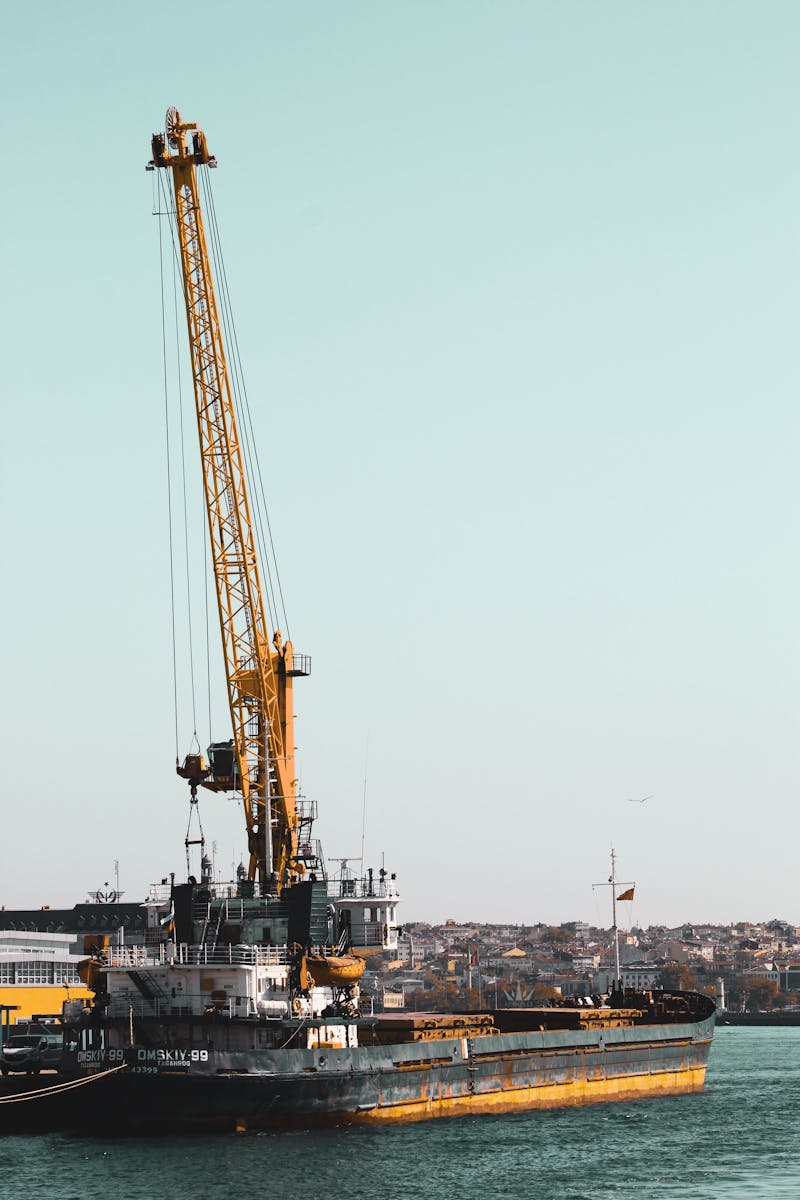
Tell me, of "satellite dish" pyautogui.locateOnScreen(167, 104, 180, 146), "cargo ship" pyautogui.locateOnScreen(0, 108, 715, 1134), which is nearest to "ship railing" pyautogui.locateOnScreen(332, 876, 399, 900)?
"cargo ship" pyautogui.locateOnScreen(0, 108, 715, 1134)

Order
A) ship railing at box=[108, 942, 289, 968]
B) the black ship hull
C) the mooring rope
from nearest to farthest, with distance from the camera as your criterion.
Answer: the black ship hull, the mooring rope, ship railing at box=[108, 942, 289, 968]

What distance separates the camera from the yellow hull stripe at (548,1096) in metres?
56.9

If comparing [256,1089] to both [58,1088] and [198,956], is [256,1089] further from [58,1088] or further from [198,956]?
[198,956]

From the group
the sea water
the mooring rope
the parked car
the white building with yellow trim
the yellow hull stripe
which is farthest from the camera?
the white building with yellow trim

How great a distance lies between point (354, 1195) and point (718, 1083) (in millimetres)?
45076

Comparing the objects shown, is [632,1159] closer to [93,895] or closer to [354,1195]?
[354,1195]

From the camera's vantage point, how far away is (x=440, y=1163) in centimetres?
4991

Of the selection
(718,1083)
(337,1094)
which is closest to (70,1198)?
(337,1094)

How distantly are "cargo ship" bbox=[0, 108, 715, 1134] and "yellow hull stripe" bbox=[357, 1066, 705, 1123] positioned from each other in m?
0.09

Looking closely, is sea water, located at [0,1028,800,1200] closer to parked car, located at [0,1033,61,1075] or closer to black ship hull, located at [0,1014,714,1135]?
black ship hull, located at [0,1014,714,1135]

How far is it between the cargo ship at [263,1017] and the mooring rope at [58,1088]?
0.17 feet

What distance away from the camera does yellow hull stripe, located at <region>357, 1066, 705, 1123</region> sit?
187ft

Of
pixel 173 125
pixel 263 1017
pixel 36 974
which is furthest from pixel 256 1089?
pixel 36 974

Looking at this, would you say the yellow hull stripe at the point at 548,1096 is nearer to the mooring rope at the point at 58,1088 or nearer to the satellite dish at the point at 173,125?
the mooring rope at the point at 58,1088
